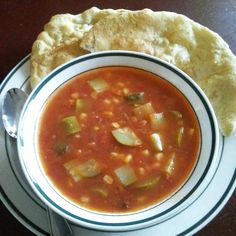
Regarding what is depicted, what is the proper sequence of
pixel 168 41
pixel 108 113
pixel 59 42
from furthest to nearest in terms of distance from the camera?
pixel 59 42 → pixel 168 41 → pixel 108 113

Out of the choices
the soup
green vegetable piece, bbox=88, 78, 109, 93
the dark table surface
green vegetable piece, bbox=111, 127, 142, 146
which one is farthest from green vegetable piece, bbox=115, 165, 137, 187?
the dark table surface

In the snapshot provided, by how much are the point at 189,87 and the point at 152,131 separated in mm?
278

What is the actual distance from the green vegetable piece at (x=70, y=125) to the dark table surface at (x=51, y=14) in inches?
26.9

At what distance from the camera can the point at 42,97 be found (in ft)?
6.77

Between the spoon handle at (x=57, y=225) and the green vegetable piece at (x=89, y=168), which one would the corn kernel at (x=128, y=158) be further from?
the spoon handle at (x=57, y=225)

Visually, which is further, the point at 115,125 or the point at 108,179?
the point at 115,125

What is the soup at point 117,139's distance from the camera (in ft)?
6.03

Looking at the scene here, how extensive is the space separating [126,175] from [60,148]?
0.33 m

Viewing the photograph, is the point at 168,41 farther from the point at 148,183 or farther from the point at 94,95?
the point at 148,183

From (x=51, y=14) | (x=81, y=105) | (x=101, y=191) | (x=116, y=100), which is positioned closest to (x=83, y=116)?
(x=81, y=105)

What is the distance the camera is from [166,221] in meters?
1.88

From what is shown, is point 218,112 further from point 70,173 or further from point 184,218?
point 70,173

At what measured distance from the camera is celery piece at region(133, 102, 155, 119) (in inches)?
79.3

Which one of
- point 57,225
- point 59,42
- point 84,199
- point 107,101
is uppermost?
point 59,42
